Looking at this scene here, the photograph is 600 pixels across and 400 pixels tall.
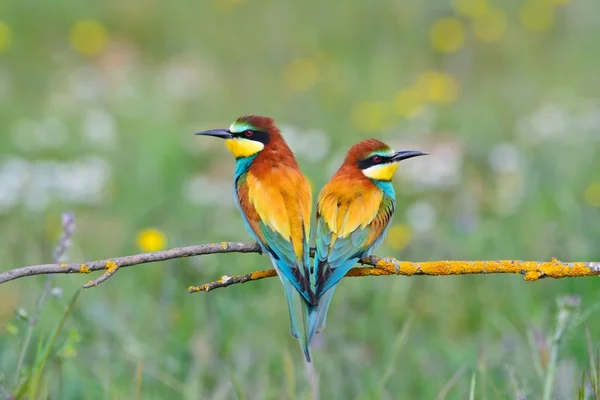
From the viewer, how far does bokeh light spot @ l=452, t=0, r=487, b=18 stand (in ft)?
21.9

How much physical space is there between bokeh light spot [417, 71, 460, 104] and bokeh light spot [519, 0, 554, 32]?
3.39 feet

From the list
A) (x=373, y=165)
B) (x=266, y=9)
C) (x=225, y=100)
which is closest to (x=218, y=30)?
(x=266, y=9)

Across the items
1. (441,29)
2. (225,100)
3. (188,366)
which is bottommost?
(188,366)

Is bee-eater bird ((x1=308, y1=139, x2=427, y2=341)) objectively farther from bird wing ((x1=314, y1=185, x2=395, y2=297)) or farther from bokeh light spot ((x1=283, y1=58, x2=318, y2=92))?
bokeh light spot ((x1=283, y1=58, x2=318, y2=92))

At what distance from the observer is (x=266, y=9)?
7.80 metres

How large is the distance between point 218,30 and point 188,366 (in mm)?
5333

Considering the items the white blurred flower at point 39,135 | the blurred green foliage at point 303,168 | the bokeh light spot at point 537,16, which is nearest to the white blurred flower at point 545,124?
the blurred green foliage at point 303,168

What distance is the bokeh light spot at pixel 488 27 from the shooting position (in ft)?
22.4

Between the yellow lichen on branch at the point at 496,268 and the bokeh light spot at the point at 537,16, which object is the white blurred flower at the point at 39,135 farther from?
the yellow lichen on branch at the point at 496,268

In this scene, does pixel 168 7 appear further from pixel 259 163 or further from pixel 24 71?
pixel 259 163

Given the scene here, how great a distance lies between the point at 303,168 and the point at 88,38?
9.61 feet

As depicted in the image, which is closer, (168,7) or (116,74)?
(116,74)

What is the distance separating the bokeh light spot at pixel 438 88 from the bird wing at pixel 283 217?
13.6 feet

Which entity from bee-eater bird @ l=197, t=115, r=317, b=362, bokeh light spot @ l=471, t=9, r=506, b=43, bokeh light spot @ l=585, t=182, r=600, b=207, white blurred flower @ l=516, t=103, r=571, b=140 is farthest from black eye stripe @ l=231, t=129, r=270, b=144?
bokeh light spot @ l=471, t=9, r=506, b=43
